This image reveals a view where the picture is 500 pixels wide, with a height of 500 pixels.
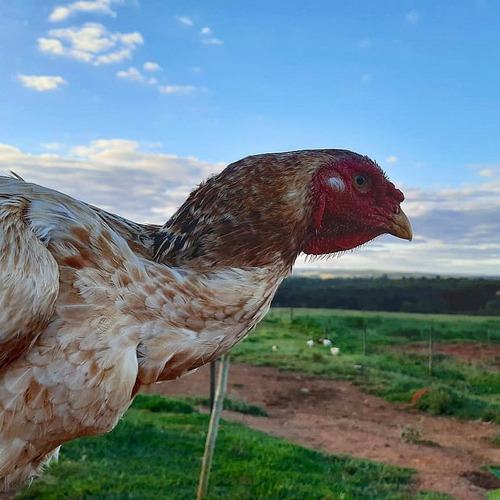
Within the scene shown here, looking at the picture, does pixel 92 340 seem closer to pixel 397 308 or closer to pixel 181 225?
pixel 181 225

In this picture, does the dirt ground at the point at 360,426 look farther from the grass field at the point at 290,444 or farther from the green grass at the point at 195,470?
the green grass at the point at 195,470

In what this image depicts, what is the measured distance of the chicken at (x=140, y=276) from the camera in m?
0.94

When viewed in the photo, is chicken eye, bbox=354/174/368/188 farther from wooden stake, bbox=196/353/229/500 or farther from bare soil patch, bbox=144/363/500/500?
bare soil patch, bbox=144/363/500/500

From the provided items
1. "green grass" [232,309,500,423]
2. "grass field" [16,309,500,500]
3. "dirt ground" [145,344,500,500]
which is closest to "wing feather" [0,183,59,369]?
"grass field" [16,309,500,500]

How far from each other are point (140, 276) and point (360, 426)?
6016 mm

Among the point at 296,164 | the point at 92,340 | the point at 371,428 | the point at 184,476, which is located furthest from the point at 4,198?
the point at 371,428

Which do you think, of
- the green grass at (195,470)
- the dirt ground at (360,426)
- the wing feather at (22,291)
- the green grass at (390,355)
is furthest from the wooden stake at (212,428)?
the green grass at (390,355)

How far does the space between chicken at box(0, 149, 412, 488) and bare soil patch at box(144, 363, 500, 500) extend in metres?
4.62

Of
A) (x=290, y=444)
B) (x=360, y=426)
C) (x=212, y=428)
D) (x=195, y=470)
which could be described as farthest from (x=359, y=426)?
(x=212, y=428)

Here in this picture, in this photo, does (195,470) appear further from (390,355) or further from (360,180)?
(360,180)

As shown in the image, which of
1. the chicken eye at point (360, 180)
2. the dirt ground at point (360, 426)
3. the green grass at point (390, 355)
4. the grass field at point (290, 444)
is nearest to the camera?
the chicken eye at point (360, 180)

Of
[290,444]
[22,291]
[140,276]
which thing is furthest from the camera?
[290,444]

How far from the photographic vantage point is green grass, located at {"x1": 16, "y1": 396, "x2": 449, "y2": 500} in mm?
4215

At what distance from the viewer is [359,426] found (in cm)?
655
